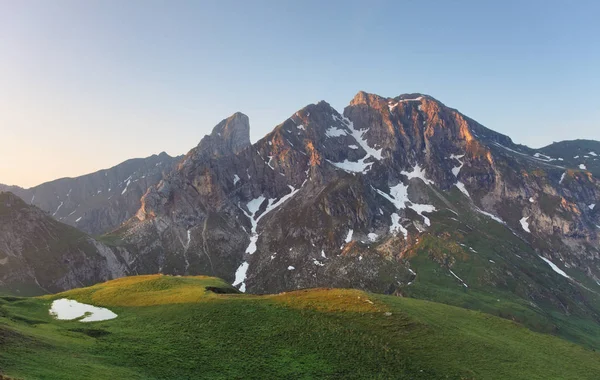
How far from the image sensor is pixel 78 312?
5844 centimetres

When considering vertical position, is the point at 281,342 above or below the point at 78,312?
below

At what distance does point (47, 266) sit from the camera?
193000 millimetres

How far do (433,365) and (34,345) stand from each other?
42.9 m

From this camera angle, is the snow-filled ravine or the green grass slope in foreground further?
the snow-filled ravine

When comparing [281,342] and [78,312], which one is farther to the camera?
[78,312]

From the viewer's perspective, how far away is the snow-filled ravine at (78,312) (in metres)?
54.9

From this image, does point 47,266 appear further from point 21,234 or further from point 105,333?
point 105,333

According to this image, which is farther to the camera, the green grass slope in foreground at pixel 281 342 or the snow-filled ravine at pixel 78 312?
the snow-filled ravine at pixel 78 312

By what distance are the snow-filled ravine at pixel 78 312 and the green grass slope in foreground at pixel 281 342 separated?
2111mm

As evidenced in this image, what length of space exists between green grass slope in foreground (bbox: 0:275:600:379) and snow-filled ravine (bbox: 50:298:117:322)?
2111mm

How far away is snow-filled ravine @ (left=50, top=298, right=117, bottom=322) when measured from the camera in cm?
5494

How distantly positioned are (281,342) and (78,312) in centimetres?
3665

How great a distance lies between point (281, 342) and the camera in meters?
45.0

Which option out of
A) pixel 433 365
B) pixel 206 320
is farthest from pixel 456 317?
pixel 206 320
